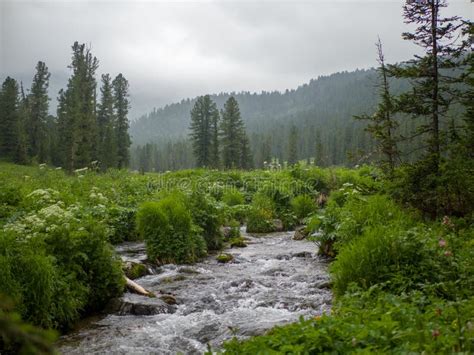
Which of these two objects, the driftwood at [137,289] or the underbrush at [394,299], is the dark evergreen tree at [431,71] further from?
the driftwood at [137,289]

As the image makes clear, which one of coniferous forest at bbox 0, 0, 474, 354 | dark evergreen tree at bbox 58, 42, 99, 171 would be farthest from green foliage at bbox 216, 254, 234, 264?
dark evergreen tree at bbox 58, 42, 99, 171

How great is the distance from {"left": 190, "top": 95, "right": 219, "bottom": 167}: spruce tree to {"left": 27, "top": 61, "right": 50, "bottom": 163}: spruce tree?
23.8 meters

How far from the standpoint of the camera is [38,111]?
6744 cm

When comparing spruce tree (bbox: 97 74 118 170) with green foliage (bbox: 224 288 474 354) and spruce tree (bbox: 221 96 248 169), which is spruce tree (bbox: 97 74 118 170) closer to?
spruce tree (bbox: 221 96 248 169)

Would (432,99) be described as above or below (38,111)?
below

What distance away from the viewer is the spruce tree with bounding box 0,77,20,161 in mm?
59844

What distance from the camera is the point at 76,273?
6.84 metres

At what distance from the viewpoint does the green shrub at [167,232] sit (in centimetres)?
1077

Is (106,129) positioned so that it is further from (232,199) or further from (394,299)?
(394,299)

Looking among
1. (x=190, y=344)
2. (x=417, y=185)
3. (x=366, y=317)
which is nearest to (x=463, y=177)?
(x=417, y=185)

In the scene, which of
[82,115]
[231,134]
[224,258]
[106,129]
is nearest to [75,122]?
[82,115]

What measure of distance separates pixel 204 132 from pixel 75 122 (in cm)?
2523

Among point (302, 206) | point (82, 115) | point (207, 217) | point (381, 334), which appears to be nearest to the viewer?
point (381, 334)

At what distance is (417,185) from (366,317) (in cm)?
560
